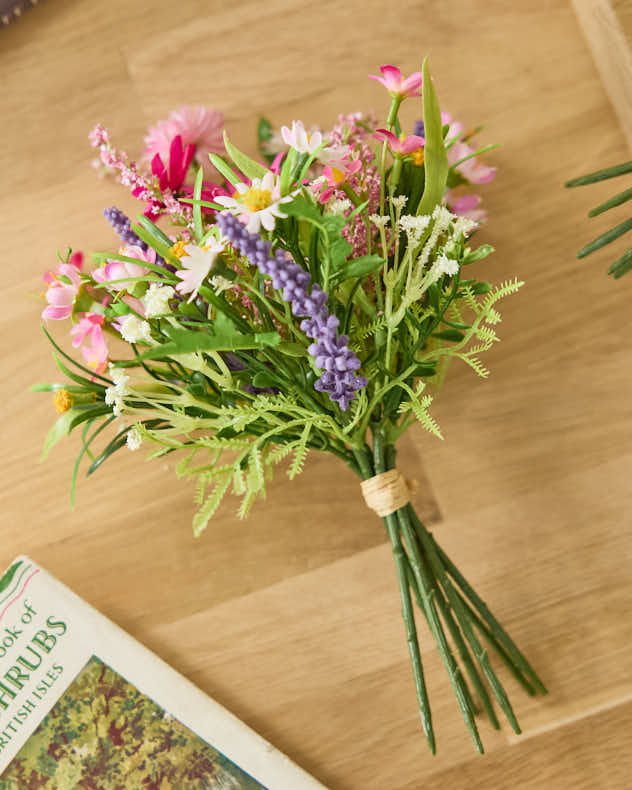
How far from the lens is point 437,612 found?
0.67 m

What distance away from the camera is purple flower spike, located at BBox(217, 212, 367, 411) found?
42 centimetres

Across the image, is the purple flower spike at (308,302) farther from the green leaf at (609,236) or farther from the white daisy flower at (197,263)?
the green leaf at (609,236)

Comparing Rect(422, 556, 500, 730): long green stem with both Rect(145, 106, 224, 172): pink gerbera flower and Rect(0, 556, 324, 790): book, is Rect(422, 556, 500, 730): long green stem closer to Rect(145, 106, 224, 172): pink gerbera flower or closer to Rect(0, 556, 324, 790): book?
Rect(0, 556, 324, 790): book

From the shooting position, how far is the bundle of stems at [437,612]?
26.2 inches

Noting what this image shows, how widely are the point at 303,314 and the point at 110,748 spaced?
556 mm

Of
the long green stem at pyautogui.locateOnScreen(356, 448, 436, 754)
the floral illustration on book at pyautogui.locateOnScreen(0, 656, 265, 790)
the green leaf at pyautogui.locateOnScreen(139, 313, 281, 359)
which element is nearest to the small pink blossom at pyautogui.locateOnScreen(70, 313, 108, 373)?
the green leaf at pyautogui.locateOnScreen(139, 313, 281, 359)

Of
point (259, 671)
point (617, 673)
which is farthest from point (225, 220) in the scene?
point (617, 673)

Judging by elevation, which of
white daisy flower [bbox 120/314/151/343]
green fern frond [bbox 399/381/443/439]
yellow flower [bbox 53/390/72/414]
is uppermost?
white daisy flower [bbox 120/314/151/343]

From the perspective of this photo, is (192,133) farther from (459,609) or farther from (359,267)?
(459,609)

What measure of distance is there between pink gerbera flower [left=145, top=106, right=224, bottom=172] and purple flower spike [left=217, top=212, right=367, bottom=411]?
312 mm

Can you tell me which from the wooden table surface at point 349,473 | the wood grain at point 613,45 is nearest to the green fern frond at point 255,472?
the wooden table surface at point 349,473

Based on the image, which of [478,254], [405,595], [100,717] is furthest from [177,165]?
[100,717]

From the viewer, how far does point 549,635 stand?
76 centimetres

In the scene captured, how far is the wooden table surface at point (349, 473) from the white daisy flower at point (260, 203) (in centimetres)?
38
